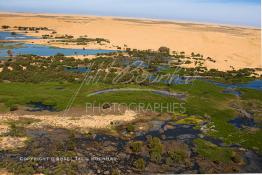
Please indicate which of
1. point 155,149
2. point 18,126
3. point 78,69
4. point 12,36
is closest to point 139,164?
point 155,149

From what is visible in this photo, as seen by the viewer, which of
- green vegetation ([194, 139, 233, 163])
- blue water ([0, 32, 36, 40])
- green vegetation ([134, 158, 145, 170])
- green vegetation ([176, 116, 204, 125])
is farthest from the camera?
blue water ([0, 32, 36, 40])

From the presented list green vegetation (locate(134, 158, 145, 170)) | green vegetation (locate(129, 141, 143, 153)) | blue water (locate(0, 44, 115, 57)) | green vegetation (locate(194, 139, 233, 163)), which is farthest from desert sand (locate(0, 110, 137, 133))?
blue water (locate(0, 44, 115, 57))

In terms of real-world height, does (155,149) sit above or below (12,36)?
below

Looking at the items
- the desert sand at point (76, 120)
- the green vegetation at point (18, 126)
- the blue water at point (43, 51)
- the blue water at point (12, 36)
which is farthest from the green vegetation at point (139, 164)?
the blue water at point (12, 36)

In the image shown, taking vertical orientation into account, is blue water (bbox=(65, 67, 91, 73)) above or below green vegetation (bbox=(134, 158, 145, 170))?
above

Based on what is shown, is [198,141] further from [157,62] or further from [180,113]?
[157,62]

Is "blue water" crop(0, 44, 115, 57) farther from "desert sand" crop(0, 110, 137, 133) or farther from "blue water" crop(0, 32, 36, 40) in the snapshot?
"desert sand" crop(0, 110, 137, 133)

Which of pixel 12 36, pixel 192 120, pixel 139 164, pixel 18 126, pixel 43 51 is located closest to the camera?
pixel 139 164

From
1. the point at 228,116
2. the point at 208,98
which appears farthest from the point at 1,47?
the point at 228,116

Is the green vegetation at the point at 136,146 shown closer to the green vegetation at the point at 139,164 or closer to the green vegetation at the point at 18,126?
the green vegetation at the point at 139,164

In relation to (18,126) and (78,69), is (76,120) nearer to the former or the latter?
(18,126)

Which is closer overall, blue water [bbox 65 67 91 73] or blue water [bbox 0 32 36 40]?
blue water [bbox 65 67 91 73]
